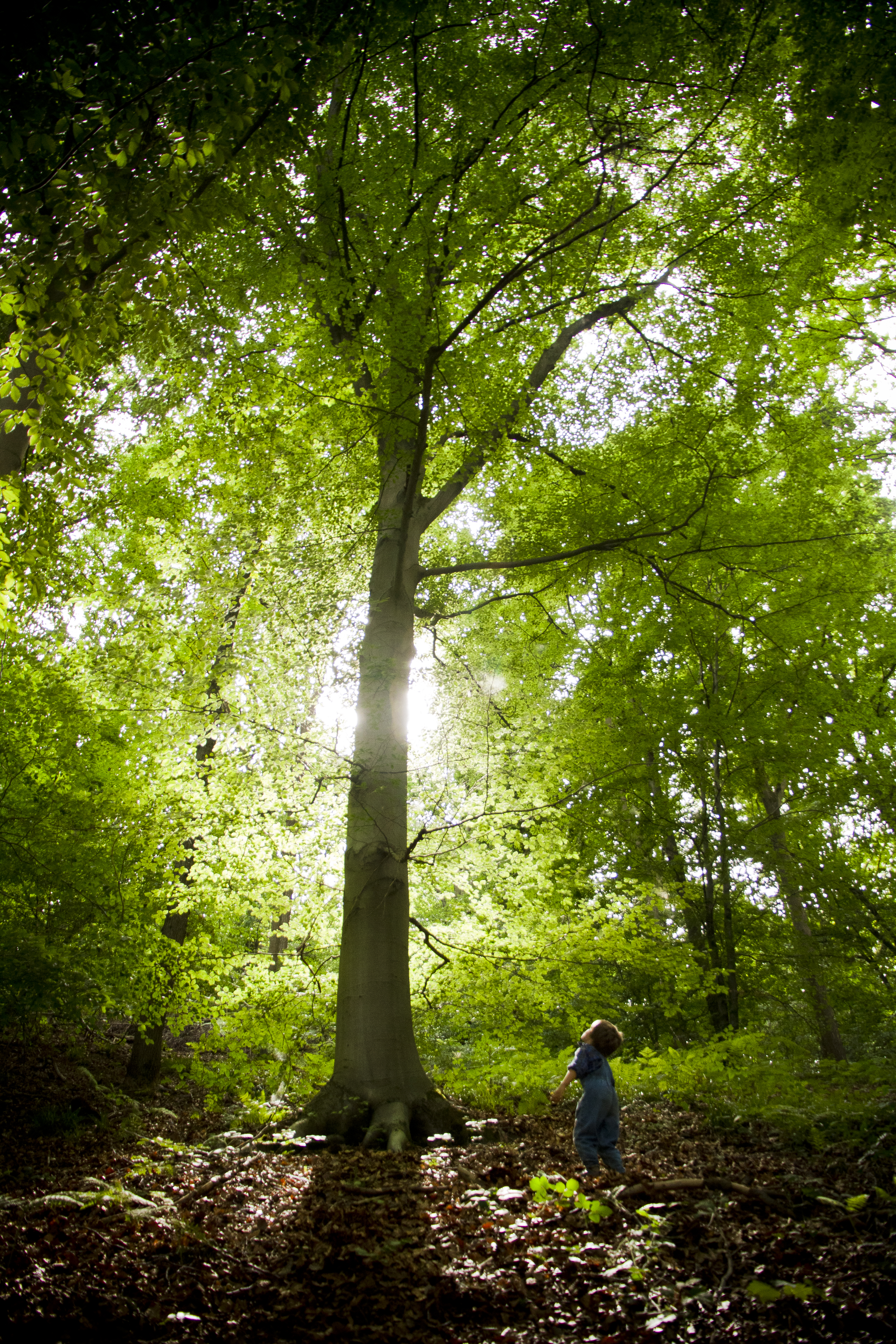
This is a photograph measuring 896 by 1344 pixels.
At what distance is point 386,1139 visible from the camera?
15.4 ft

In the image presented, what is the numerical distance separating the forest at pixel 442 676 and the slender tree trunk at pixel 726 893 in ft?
0.53

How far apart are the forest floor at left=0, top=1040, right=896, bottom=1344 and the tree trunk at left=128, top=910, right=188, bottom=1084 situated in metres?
5.04

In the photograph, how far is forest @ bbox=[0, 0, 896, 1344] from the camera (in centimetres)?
282

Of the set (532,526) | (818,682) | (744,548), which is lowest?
(818,682)

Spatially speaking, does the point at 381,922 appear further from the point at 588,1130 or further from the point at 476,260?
the point at 476,260

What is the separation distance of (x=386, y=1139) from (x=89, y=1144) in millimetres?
2348

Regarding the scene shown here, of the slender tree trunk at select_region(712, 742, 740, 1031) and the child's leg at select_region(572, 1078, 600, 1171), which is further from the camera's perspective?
the slender tree trunk at select_region(712, 742, 740, 1031)

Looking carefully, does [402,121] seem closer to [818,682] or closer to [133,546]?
[133,546]

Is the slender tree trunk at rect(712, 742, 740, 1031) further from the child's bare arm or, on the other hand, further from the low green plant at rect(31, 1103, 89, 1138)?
the low green plant at rect(31, 1103, 89, 1138)

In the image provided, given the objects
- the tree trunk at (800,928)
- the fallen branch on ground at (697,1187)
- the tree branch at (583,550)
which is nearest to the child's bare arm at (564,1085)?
the fallen branch on ground at (697,1187)

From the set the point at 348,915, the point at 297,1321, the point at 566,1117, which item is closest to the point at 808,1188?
the point at 297,1321

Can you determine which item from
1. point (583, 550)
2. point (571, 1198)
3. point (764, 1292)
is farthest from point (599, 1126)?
point (583, 550)

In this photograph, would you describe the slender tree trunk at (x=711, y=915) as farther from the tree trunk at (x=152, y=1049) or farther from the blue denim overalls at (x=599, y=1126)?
the tree trunk at (x=152, y=1049)

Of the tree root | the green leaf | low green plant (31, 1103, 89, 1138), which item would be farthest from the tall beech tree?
the green leaf
